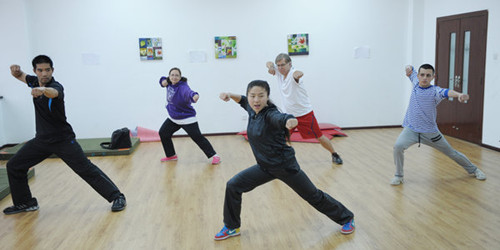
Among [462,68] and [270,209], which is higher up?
[462,68]

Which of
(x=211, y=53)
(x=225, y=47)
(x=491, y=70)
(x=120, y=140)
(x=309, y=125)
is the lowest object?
(x=120, y=140)

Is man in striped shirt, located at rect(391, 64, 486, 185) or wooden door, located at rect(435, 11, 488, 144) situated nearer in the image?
man in striped shirt, located at rect(391, 64, 486, 185)

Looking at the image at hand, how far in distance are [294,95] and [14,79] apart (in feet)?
17.2

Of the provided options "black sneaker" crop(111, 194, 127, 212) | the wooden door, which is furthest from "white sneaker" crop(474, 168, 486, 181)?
"black sneaker" crop(111, 194, 127, 212)

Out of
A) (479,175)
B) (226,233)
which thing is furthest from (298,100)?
(226,233)

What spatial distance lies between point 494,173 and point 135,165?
4.68 m

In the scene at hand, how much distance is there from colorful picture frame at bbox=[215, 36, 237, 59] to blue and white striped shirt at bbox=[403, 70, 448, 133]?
406cm

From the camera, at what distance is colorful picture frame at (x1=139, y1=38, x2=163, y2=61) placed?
768 centimetres

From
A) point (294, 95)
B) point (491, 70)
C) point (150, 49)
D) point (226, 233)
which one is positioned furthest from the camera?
point (150, 49)

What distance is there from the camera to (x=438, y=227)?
3387 millimetres

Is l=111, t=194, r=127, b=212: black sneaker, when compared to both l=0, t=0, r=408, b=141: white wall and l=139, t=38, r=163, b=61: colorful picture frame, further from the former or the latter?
l=139, t=38, r=163, b=61: colorful picture frame

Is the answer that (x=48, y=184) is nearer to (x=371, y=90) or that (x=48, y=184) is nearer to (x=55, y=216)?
(x=55, y=216)

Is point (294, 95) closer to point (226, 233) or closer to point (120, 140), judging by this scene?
point (226, 233)

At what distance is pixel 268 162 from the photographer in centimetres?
305
